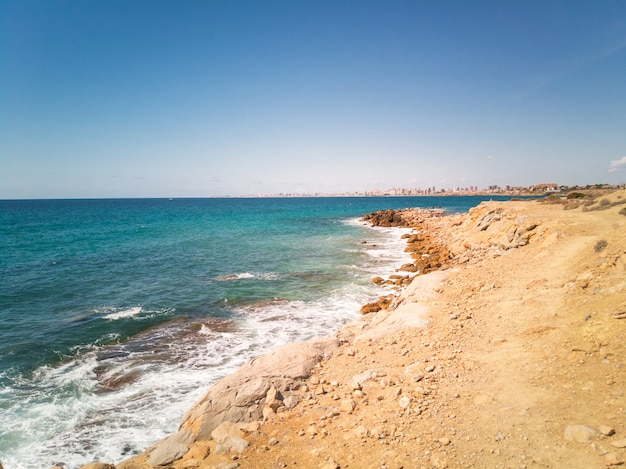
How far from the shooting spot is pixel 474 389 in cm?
679

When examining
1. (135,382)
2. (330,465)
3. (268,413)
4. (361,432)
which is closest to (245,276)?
(135,382)

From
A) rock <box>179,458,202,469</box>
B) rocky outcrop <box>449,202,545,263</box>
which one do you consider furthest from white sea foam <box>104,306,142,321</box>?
rocky outcrop <box>449,202,545,263</box>

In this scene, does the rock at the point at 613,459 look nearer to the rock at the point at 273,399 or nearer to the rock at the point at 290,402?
the rock at the point at 290,402

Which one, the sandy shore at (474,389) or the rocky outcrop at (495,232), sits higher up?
the rocky outcrop at (495,232)

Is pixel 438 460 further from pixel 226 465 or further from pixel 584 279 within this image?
pixel 584 279

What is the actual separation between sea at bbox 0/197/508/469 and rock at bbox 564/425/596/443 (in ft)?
31.1

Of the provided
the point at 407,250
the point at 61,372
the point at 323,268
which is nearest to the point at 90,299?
the point at 61,372

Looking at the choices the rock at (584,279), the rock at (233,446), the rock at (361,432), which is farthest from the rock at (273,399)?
the rock at (584,279)

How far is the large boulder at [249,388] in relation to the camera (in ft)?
25.4

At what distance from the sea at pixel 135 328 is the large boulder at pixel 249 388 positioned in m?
1.86

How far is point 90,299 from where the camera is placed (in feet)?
67.1

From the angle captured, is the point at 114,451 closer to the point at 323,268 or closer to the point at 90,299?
the point at 90,299

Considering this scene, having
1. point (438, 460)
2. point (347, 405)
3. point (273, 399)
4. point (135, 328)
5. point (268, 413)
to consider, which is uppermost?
→ point (438, 460)

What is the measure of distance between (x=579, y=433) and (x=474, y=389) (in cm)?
203
